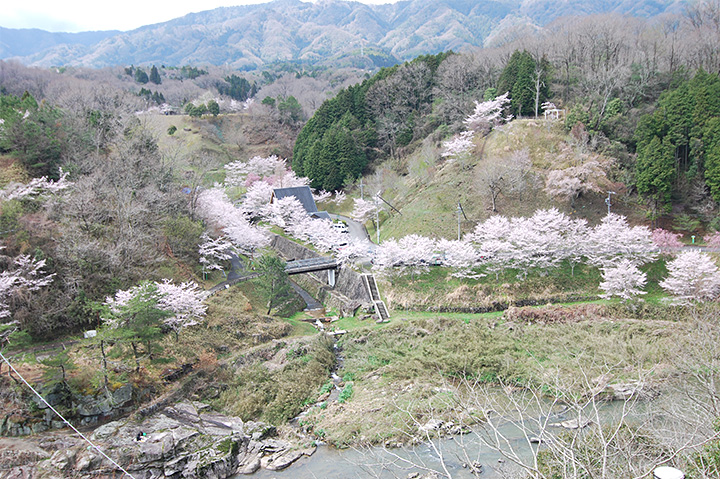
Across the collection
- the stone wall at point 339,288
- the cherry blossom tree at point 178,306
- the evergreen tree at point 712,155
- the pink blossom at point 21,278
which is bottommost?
the stone wall at point 339,288

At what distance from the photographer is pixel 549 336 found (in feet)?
73.3

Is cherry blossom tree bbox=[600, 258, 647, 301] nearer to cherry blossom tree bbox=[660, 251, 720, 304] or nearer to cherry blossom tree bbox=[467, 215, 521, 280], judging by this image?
cherry blossom tree bbox=[660, 251, 720, 304]

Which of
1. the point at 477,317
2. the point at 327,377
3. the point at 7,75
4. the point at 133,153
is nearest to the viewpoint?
the point at 327,377

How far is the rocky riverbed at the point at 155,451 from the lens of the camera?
1477 cm

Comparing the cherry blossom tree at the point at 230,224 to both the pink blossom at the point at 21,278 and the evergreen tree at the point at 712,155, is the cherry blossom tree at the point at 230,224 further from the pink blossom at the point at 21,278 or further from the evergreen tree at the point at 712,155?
the evergreen tree at the point at 712,155

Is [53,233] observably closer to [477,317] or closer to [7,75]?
[477,317]

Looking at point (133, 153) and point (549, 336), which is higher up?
point (133, 153)

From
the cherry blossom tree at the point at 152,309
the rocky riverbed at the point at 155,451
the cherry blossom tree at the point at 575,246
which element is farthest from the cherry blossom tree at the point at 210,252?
the cherry blossom tree at the point at 575,246

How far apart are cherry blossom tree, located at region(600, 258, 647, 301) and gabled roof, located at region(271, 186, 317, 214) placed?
25.9 m

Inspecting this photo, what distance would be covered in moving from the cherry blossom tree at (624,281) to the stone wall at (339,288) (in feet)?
44.8

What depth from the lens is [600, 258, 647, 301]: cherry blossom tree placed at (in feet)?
80.9

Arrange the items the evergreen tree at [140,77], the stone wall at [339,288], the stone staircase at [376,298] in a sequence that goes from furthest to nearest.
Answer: the evergreen tree at [140,77]
the stone wall at [339,288]
the stone staircase at [376,298]

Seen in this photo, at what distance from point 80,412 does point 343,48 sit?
20240 cm

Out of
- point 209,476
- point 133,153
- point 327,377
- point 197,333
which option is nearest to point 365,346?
point 327,377
